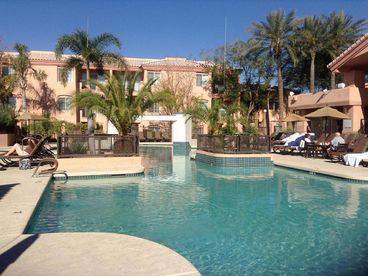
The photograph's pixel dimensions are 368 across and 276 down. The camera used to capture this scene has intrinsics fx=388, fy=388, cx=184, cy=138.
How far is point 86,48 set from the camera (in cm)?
3169

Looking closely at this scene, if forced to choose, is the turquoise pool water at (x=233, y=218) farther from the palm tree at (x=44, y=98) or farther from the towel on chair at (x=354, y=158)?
the palm tree at (x=44, y=98)

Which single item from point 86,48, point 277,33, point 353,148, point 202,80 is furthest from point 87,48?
point 353,148

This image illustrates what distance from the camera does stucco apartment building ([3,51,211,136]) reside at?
1497 inches

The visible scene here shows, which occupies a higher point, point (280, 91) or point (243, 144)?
point (280, 91)

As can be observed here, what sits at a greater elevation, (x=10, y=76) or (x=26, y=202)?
(x=10, y=76)

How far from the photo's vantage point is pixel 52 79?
38219mm

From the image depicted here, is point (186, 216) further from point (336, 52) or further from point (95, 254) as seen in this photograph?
point (336, 52)

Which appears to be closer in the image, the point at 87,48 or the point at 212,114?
the point at 212,114

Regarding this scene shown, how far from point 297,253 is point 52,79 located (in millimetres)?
36397

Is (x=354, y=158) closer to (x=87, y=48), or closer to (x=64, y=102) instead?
(x=87, y=48)

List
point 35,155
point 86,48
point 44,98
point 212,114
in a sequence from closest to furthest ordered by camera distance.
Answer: point 35,155 → point 212,114 → point 86,48 → point 44,98

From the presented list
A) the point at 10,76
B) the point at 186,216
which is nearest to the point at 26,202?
the point at 186,216

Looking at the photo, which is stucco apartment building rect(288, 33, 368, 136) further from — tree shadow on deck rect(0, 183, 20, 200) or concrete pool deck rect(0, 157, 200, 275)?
concrete pool deck rect(0, 157, 200, 275)

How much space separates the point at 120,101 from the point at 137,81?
24582mm
